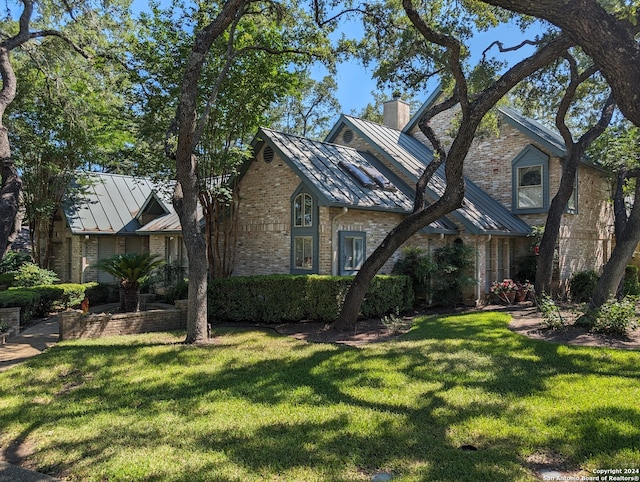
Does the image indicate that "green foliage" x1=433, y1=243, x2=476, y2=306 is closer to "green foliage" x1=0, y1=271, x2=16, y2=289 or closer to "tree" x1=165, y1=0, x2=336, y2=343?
"tree" x1=165, y1=0, x2=336, y2=343

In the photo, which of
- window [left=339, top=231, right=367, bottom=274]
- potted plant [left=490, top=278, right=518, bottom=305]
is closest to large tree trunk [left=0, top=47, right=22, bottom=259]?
window [left=339, top=231, right=367, bottom=274]

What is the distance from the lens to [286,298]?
12.2 meters

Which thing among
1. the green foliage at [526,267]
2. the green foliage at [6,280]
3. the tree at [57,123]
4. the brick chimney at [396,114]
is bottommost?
the green foliage at [6,280]

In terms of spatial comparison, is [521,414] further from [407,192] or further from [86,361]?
[407,192]

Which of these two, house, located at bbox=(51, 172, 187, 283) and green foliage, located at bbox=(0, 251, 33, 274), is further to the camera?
green foliage, located at bbox=(0, 251, 33, 274)

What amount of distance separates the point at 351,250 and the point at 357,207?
146 cm

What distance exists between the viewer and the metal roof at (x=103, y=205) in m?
19.3

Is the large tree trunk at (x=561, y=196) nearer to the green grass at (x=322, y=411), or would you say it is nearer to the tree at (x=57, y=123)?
the green grass at (x=322, y=411)

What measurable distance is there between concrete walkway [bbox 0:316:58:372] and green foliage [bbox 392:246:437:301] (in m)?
9.83

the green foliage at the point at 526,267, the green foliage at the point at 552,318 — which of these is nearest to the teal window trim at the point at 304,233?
the green foliage at the point at 552,318

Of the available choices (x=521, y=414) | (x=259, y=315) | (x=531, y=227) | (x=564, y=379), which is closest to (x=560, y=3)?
(x=521, y=414)

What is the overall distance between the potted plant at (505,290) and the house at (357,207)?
51 centimetres

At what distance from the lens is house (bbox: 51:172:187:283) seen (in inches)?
731

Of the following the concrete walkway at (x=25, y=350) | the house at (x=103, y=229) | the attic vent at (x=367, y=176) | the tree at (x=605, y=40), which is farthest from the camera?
the house at (x=103, y=229)
